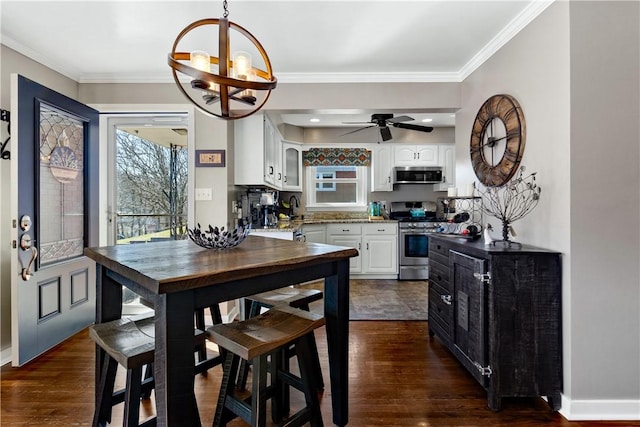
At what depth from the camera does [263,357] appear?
128 centimetres

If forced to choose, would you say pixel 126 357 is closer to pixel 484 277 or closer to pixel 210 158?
pixel 484 277

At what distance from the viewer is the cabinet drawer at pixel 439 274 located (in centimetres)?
238

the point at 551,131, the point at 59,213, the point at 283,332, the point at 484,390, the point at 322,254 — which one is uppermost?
the point at 551,131

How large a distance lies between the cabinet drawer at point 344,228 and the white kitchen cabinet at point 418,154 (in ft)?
4.56

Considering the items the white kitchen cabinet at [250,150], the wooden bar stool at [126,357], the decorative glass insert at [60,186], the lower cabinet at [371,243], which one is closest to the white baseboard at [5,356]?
the decorative glass insert at [60,186]

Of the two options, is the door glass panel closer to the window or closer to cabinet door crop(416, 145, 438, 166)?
the window

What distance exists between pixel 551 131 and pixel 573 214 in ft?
1.70

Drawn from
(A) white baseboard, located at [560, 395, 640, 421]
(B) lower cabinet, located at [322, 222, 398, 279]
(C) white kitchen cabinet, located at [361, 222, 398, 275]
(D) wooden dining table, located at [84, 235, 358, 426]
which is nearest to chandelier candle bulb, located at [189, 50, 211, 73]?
(D) wooden dining table, located at [84, 235, 358, 426]

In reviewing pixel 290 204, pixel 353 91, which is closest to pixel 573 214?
pixel 353 91

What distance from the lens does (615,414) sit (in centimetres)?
176

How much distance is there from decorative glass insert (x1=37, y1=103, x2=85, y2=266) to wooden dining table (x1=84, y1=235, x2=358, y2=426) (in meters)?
1.41

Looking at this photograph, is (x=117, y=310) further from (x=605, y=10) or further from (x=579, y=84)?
(x=605, y=10)

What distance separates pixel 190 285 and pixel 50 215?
7.55 ft

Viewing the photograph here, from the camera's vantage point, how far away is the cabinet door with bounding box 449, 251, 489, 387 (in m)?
1.87
